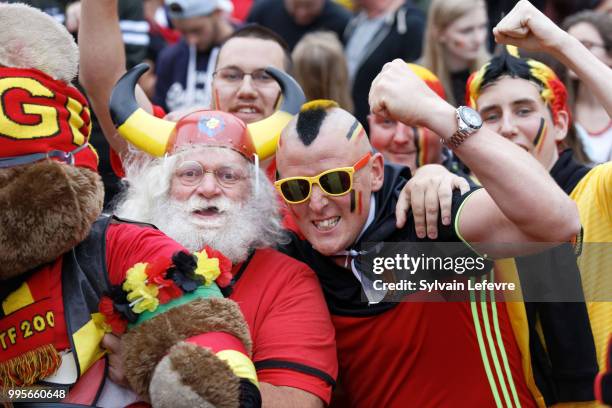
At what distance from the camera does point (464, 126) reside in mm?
3137

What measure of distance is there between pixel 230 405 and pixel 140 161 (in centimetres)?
172

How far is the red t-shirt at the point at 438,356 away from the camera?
3.56 m

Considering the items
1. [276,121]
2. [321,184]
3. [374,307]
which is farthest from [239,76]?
[374,307]

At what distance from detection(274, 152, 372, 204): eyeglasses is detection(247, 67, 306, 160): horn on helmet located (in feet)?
1.58

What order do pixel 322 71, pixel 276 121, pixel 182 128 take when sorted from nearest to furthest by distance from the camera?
pixel 182 128
pixel 276 121
pixel 322 71

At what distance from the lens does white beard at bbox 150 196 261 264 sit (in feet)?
12.0

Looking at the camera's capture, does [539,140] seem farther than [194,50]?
No

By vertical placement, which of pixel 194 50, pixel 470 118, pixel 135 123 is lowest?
pixel 135 123

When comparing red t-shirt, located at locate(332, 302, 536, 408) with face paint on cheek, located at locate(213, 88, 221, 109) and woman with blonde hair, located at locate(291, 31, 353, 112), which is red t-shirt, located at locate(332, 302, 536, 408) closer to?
face paint on cheek, located at locate(213, 88, 221, 109)

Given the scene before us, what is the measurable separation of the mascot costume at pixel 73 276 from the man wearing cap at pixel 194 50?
3.49 m

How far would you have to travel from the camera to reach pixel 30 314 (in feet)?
9.98

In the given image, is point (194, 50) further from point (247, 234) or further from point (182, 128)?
point (247, 234)

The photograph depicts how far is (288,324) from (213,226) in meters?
0.52

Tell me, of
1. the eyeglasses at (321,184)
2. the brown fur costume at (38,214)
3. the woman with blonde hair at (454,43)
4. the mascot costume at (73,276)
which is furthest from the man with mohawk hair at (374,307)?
the woman with blonde hair at (454,43)
